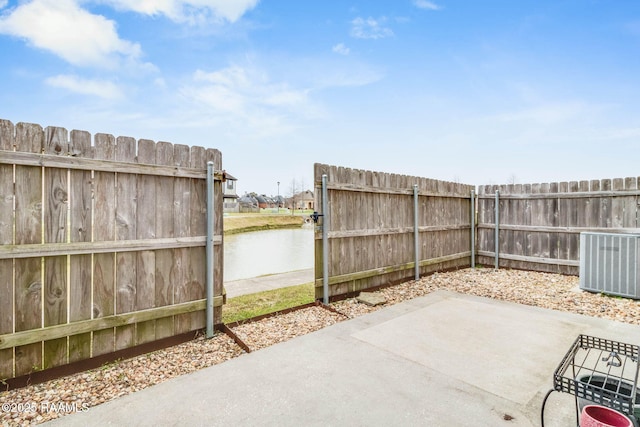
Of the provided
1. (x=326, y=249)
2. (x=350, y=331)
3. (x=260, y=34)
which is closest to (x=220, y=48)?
(x=260, y=34)

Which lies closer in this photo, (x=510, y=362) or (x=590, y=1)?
(x=510, y=362)

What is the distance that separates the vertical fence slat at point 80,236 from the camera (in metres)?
2.48

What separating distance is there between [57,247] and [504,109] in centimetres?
1173

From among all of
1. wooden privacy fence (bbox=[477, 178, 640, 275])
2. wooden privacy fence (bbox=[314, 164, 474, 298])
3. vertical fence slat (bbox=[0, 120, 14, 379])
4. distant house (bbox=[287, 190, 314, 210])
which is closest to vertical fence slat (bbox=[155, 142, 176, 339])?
vertical fence slat (bbox=[0, 120, 14, 379])

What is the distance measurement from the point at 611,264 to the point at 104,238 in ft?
24.0

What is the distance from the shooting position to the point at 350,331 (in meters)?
3.38

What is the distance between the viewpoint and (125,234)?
8.98 ft

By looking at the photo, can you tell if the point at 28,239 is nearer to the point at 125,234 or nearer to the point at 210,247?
the point at 125,234

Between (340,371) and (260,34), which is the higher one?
(260,34)

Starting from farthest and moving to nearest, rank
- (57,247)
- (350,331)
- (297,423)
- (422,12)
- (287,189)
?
1. (287,189)
2. (422,12)
3. (350,331)
4. (57,247)
5. (297,423)

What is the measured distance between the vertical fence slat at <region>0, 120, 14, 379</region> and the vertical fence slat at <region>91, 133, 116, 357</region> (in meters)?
0.51

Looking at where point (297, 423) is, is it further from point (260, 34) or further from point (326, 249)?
point (260, 34)

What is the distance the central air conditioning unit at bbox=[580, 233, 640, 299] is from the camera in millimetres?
4746

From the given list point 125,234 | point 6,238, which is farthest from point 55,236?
point 125,234
